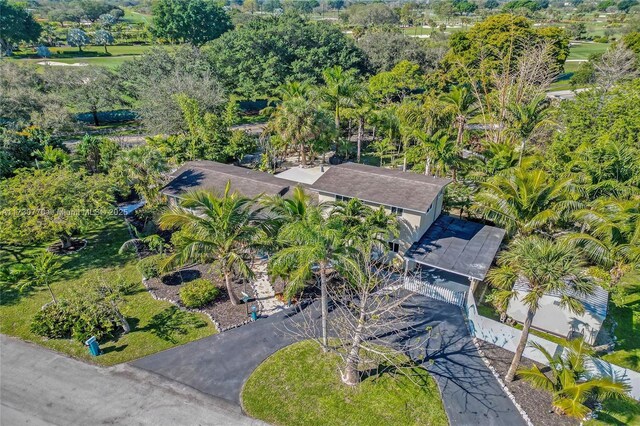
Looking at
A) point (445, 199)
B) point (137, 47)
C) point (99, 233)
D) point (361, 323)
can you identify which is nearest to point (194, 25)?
point (137, 47)

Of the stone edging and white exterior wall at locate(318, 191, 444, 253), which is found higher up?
white exterior wall at locate(318, 191, 444, 253)

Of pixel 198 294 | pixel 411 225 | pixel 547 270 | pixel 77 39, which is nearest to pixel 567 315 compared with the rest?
pixel 547 270

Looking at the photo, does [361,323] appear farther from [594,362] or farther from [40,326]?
[40,326]

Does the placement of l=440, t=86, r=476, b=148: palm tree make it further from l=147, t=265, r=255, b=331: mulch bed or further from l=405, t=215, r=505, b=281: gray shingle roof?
l=147, t=265, r=255, b=331: mulch bed

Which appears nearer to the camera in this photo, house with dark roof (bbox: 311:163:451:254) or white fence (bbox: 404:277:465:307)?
white fence (bbox: 404:277:465:307)

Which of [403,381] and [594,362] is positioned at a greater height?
[594,362]

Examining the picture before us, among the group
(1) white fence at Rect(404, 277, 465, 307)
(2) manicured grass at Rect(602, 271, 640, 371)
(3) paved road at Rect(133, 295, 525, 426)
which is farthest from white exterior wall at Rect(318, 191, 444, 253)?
(2) manicured grass at Rect(602, 271, 640, 371)
